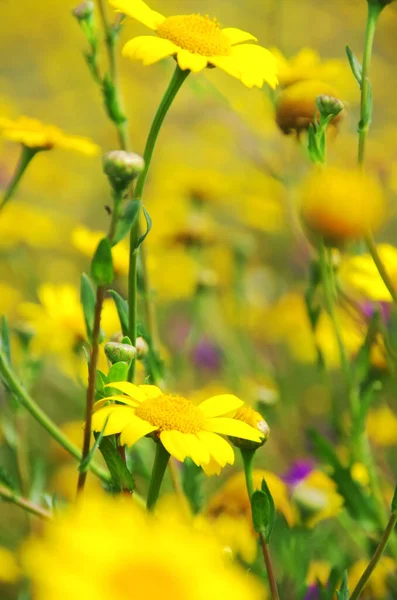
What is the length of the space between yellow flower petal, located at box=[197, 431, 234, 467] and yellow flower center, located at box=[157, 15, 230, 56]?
1.18ft

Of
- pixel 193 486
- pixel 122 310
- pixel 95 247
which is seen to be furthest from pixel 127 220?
pixel 95 247

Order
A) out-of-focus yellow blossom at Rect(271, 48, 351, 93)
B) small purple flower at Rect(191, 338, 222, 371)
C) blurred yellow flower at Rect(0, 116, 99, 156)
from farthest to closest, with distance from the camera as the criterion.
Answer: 1. small purple flower at Rect(191, 338, 222, 371)
2. out-of-focus yellow blossom at Rect(271, 48, 351, 93)
3. blurred yellow flower at Rect(0, 116, 99, 156)

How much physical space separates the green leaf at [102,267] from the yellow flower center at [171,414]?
105mm

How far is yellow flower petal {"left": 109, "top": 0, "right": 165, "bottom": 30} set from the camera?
2.39 feet

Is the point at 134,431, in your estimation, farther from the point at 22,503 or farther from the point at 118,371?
the point at 22,503

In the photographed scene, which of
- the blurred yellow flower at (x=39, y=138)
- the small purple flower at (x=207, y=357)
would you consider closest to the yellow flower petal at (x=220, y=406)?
the blurred yellow flower at (x=39, y=138)

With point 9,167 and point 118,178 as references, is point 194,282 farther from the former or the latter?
point 9,167

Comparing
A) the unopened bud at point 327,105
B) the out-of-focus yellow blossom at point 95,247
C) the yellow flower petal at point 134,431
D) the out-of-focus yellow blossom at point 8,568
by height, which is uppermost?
the unopened bud at point 327,105

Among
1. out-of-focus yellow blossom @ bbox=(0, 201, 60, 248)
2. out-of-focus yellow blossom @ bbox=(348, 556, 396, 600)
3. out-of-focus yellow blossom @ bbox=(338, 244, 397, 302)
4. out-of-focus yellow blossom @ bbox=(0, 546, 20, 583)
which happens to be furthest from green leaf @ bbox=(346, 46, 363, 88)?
out-of-focus yellow blossom @ bbox=(0, 201, 60, 248)

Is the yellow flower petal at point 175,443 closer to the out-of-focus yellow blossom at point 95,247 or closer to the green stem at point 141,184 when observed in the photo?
the green stem at point 141,184

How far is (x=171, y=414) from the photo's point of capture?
597mm

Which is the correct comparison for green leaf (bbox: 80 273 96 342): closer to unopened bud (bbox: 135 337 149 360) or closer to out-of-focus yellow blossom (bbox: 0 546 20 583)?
unopened bud (bbox: 135 337 149 360)

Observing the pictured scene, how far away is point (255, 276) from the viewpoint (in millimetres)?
2270

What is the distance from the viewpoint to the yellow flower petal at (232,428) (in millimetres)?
616
